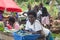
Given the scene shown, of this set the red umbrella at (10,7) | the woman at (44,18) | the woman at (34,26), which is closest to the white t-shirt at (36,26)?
the woman at (34,26)

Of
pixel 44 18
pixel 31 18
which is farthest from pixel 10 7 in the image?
pixel 31 18

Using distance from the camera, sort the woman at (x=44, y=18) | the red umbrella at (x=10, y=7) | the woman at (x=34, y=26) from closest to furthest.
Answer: the woman at (x=34, y=26)
the red umbrella at (x=10, y=7)
the woman at (x=44, y=18)

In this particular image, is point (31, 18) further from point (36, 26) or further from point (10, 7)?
point (10, 7)

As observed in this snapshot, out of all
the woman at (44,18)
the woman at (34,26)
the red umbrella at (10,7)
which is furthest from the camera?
the woman at (44,18)

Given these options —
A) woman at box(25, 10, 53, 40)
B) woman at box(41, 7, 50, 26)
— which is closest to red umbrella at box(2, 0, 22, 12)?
woman at box(41, 7, 50, 26)

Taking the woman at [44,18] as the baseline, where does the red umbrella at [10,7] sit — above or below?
above

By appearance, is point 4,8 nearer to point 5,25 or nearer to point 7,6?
point 7,6

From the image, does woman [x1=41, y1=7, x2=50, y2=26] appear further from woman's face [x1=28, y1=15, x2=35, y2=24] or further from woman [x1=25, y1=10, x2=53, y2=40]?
woman's face [x1=28, y1=15, x2=35, y2=24]

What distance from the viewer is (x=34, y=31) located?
6.39 meters

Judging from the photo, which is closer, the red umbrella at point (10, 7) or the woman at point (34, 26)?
the woman at point (34, 26)

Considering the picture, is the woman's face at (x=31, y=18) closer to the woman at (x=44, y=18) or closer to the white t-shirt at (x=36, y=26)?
the white t-shirt at (x=36, y=26)

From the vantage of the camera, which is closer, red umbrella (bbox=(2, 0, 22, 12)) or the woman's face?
the woman's face

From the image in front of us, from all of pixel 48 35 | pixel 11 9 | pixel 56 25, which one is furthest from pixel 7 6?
pixel 48 35

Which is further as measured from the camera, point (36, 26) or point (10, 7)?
point (10, 7)
